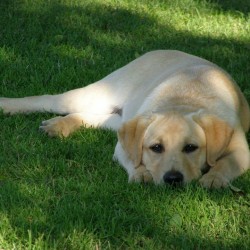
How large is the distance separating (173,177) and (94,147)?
1.16 metres

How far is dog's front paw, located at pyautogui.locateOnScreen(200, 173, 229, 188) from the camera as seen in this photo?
5.44 m

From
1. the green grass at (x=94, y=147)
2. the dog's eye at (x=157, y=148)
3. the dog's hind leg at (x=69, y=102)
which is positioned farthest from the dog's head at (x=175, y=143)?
the dog's hind leg at (x=69, y=102)

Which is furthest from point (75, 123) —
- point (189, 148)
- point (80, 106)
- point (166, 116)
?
point (189, 148)

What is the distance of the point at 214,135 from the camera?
563cm

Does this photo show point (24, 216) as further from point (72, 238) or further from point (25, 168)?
point (25, 168)

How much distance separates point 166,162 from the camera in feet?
17.9

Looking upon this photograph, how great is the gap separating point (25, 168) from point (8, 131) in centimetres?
83

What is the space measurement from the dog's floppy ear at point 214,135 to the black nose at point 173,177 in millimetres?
372

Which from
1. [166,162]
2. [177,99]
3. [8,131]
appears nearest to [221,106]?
[177,99]

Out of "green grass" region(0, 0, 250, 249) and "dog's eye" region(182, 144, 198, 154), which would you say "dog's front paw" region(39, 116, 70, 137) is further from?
"dog's eye" region(182, 144, 198, 154)

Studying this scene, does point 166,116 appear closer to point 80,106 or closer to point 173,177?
point 173,177

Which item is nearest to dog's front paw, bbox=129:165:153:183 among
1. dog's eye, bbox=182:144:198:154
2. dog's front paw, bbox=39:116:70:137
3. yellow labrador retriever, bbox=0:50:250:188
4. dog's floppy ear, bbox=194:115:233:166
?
yellow labrador retriever, bbox=0:50:250:188

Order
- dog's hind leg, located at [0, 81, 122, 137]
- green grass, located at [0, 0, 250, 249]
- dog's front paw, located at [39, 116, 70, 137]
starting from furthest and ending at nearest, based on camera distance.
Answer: dog's hind leg, located at [0, 81, 122, 137] → dog's front paw, located at [39, 116, 70, 137] → green grass, located at [0, 0, 250, 249]

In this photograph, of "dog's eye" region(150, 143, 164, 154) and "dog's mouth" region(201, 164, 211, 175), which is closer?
"dog's eye" region(150, 143, 164, 154)
